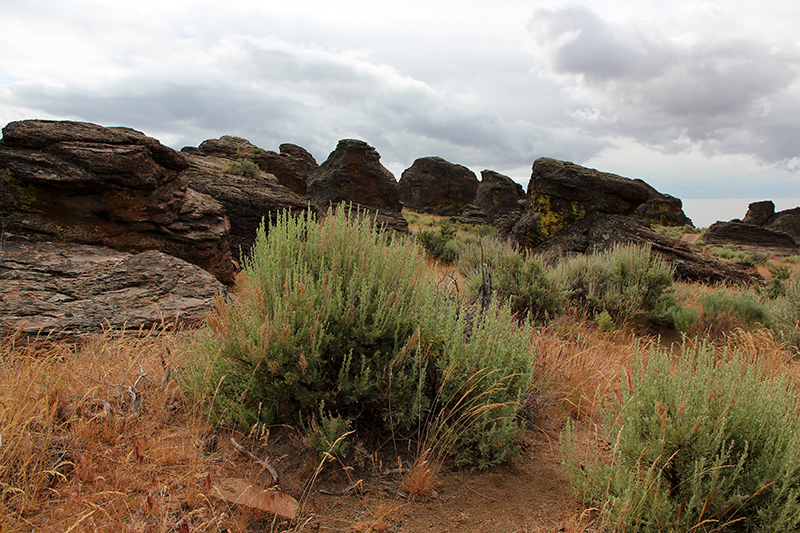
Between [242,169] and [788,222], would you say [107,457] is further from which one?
[788,222]

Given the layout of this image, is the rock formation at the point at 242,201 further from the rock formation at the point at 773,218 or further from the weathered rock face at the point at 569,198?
the rock formation at the point at 773,218

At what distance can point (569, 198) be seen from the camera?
1232 cm

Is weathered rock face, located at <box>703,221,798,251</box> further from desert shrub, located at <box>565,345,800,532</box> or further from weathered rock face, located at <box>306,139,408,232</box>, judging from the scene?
desert shrub, located at <box>565,345,800,532</box>

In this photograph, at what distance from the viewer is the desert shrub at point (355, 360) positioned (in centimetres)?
242

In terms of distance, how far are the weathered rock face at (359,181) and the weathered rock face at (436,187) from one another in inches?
1099

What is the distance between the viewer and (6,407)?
2.30 metres

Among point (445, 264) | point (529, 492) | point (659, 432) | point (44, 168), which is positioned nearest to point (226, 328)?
point (529, 492)

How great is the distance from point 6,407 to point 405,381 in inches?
85.4

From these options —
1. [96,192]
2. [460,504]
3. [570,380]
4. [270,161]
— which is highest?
[270,161]

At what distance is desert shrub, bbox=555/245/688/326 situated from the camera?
676cm

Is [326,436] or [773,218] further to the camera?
[773,218]

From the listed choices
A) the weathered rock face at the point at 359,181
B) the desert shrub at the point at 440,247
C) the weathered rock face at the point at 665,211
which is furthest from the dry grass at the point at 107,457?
the weathered rock face at the point at 665,211

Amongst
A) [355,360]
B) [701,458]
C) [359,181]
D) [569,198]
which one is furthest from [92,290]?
[359,181]

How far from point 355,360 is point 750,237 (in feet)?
125
